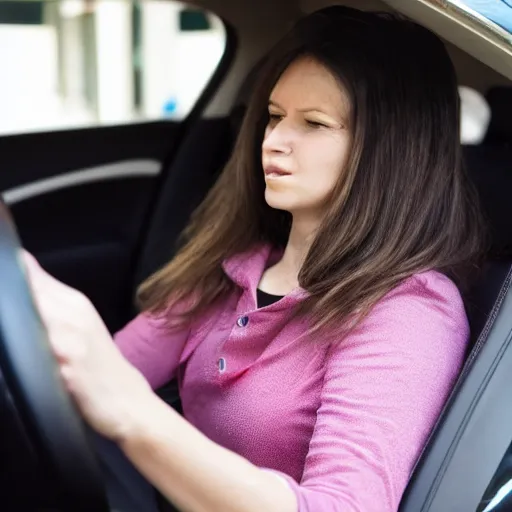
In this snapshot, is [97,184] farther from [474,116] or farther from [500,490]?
[500,490]

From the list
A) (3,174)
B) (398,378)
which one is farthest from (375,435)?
(3,174)

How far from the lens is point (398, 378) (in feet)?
3.41

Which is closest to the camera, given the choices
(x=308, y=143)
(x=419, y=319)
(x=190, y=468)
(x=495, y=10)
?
(x=190, y=468)

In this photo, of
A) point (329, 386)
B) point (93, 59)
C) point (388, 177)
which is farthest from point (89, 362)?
point (93, 59)

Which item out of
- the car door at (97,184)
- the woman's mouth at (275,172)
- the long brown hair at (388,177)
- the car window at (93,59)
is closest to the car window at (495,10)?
the long brown hair at (388,177)

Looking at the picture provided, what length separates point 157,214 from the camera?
→ 2.07 meters

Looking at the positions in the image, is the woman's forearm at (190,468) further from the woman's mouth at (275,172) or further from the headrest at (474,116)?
the headrest at (474,116)

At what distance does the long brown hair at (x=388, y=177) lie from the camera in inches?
46.9

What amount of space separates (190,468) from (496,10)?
638 mm

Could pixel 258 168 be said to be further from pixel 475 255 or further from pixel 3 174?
pixel 3 174

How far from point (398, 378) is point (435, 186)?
35cm

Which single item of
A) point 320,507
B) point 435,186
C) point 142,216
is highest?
point 435,186

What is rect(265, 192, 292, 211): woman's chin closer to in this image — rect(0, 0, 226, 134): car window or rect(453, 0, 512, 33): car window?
rect(453, 0, 512, 33): car window

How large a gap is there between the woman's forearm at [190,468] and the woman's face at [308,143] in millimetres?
497
